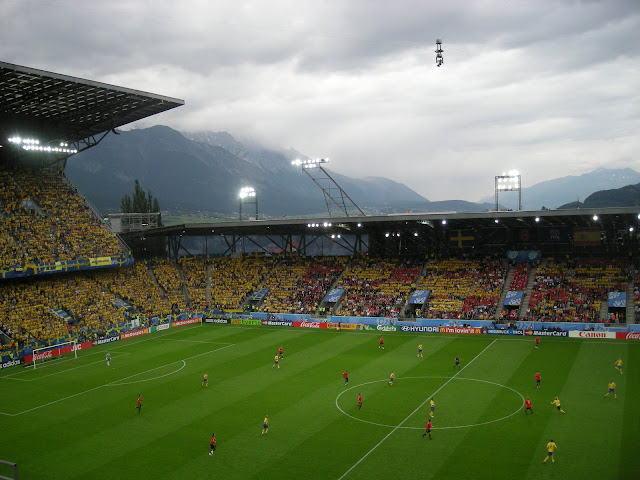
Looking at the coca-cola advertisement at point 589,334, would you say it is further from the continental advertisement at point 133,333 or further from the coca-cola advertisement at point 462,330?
the continental advertisement at point 133,333

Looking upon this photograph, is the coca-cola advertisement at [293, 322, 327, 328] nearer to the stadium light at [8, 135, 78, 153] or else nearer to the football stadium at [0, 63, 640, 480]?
the football stadium at [0, 63, 640, 480]

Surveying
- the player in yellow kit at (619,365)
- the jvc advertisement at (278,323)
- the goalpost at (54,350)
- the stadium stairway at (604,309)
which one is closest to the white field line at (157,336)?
the goalpost at (54,350)

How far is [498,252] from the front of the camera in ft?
221

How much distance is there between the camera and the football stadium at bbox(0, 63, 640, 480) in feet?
84.7

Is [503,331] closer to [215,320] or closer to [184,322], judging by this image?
[215,320]

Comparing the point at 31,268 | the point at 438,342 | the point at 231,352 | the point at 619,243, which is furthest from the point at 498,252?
the point at 31,268

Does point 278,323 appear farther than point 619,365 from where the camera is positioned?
Yes

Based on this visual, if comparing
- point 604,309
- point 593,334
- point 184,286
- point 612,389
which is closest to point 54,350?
point 184,286

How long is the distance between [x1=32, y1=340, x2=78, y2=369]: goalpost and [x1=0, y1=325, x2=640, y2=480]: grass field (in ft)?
4.16

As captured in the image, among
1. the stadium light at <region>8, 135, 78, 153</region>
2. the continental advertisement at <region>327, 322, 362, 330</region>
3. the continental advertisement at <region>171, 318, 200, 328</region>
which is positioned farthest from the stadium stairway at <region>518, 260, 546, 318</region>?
the stadium light at <region>8, 135, 78, 153</region>

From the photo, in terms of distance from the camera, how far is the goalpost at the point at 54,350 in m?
47.2

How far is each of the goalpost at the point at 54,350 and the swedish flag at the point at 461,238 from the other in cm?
4417

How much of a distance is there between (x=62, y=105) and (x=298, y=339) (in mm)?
33681

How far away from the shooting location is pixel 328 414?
31.0 meters
